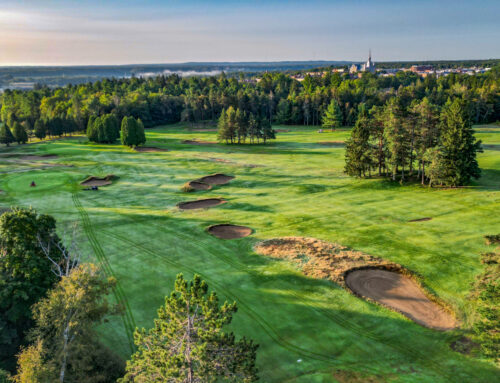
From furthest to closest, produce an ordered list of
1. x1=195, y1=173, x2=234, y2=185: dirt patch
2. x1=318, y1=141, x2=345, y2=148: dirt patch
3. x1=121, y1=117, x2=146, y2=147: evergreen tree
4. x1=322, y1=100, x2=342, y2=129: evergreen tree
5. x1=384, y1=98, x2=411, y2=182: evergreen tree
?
x1=322, y1=100, x2=342, y2=129: evergreen tree < x1=121, y1=117, x2=146, y2=147: evergreen tree < x1=318, y1=141, x2=345, y2=148: dirt patch < x1=195, y1=173, x2=234, y2=185: dirt patch < x1=384, y1=98, x2=411, y2=182: evergreen tree

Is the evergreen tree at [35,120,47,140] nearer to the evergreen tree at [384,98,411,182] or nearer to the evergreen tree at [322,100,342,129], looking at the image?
the evergreen tree at [322,100,342,129]

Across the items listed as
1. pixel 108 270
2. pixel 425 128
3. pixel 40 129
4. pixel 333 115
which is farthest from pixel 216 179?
pixel 40 129

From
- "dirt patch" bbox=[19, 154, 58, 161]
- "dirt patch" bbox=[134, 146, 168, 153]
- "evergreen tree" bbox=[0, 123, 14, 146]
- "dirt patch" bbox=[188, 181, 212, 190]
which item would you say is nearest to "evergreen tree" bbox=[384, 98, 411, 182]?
"dirt patch" bbox=[188, 181, 212, 190]

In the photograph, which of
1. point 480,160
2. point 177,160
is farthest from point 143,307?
point 480,160

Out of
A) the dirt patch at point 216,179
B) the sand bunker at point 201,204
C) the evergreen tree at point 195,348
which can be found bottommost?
the sand bunker at point 201,204

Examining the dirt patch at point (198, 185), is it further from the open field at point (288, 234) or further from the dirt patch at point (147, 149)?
the dirt patch at point (147, 149)

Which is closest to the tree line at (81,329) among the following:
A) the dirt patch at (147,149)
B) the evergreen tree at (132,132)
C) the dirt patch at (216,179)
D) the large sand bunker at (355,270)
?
the large sand bunker at (355,270)
